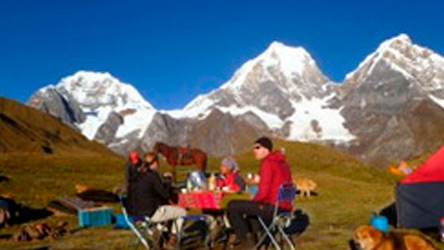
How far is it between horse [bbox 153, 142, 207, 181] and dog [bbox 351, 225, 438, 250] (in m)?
20.3

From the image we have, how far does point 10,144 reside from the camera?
460 ft

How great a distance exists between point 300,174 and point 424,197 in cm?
2527

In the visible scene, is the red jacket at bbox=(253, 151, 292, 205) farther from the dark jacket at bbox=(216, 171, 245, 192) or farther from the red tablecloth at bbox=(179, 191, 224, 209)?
the dark jacket at bbox=(216, 171, 245, 192)

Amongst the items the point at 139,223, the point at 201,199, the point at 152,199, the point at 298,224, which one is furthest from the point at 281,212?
the point at 298,224

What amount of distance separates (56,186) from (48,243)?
16.3m

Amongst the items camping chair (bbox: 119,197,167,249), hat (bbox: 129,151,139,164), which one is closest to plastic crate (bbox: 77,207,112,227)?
hat (bbox: 129,151,139,164)

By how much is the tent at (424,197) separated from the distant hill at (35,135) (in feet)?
406

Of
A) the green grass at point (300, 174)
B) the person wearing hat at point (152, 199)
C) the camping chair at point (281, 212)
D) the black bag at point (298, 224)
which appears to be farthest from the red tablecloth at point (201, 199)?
the black bag at point (298, 224)

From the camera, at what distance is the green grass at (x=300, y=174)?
15.3m

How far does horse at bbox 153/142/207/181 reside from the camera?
3103 centimetres

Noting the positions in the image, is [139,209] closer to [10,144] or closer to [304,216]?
[304,216]

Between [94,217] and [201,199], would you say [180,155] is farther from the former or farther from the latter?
→ [201,199]

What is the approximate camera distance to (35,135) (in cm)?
16150

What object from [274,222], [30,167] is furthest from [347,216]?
[30,167]
